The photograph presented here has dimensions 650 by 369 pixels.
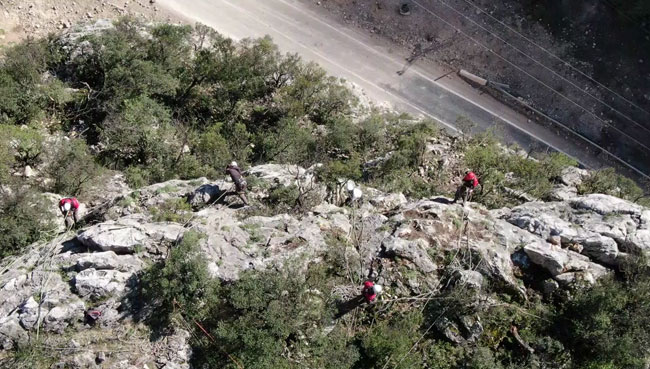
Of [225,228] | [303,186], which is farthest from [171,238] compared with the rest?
[303,186]

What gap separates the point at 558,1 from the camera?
38344 millimetres

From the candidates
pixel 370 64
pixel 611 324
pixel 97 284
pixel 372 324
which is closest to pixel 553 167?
pixel 611 324

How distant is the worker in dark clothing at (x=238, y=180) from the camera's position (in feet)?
74.4

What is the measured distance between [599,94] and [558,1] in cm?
782

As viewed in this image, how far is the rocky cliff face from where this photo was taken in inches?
711

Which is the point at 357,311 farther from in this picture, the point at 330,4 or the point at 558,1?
the point at 558,1

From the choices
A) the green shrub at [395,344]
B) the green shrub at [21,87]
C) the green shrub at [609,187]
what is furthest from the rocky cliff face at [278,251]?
the green shrub at [21,87]

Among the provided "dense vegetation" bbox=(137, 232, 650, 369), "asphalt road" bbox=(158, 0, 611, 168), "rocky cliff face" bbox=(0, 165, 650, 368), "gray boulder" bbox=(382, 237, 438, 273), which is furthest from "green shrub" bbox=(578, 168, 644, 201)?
"gray boulder" bbox=(382, 237, 438, 273)

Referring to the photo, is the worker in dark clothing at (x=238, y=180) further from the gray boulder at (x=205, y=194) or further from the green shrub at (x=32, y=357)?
the green shrub at (x=32, y=357)

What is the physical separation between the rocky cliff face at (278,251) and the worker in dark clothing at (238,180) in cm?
61

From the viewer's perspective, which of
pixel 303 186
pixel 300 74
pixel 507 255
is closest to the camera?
pixel 507 255

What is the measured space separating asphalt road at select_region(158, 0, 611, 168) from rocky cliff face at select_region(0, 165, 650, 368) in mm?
14797

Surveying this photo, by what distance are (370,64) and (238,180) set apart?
19.5 meters

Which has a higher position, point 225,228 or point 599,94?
point 599,94
